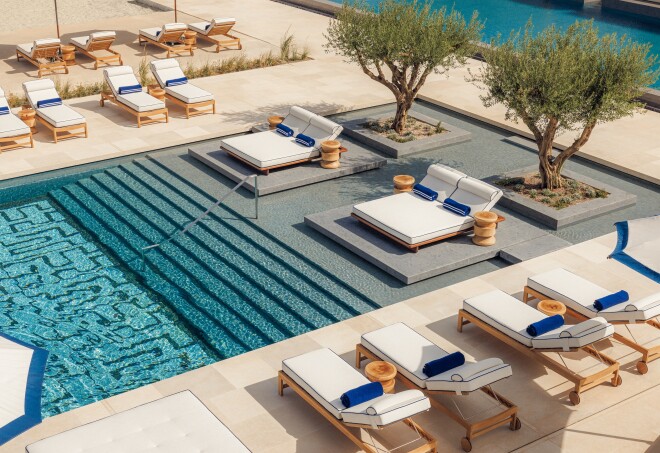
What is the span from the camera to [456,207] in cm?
1375

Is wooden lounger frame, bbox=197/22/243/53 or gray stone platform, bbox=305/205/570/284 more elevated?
wooden lounger frame, bbox=197/22/243/53

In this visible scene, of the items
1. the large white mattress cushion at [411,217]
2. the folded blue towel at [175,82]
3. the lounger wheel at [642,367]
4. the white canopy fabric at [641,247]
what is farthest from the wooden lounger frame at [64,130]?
the lounger wheel at [642,367]

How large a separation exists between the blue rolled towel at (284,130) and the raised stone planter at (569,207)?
420 cm

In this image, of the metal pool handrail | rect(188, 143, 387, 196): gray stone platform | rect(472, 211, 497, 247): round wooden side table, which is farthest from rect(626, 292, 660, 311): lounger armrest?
rect(188, 143, 387, 196): gray stone platform

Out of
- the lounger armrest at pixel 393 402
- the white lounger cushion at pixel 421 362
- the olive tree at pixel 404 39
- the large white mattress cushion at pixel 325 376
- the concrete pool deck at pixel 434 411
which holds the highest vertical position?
the olive tree at pixel 404 39

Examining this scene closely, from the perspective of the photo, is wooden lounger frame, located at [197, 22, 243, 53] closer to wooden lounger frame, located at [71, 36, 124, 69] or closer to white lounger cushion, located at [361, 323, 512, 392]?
wooden lounger frame, located at [71, 36, 124, 69]

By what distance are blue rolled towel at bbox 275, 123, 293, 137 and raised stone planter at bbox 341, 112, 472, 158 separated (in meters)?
1.69

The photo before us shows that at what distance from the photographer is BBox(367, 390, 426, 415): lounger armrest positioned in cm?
848

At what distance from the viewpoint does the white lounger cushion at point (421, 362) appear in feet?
29.9

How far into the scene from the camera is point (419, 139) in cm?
1739

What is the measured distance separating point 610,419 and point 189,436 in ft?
15.1

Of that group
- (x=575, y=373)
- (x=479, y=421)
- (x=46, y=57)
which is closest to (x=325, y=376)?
(x=479, y=421)

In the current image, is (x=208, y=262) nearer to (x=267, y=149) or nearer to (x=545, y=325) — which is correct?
(x=267, y=149)

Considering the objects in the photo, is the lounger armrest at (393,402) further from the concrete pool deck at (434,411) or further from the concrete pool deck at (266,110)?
the concrete pool deck at (266,110)
